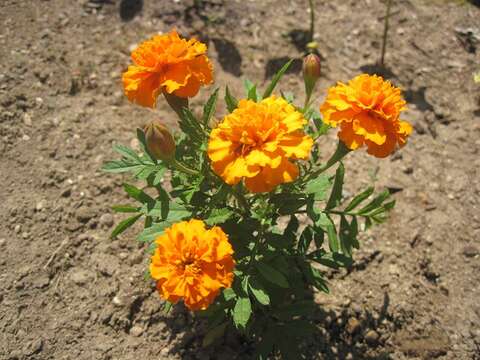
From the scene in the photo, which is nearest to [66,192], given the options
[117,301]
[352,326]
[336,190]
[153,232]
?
[117,301]

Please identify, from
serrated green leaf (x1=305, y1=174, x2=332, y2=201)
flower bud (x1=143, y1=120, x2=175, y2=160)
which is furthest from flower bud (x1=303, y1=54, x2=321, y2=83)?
flower bud (x1=143, y1=120, x2=175, y2=160)

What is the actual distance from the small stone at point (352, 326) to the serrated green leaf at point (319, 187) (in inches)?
38.5

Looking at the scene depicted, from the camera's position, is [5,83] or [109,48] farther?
[109,48]

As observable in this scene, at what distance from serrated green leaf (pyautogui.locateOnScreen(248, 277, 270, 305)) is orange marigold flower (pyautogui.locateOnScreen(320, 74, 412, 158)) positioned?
0.66 metres

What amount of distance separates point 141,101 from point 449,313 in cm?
197

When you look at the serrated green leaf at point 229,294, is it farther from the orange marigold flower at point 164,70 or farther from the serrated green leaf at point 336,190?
the orange marigold flower at point 164,70

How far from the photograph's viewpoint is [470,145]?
3.29 metres

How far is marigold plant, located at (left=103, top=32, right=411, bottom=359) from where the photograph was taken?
1677 mm

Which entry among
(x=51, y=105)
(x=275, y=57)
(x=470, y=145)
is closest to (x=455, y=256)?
(x=470, y=145)

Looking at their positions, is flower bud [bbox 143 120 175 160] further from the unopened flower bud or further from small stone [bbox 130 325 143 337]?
small stone [bbox 130 325 143 337]

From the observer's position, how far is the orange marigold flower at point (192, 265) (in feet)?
5.50

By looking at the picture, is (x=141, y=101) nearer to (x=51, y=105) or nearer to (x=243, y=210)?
(x=243, y=210)

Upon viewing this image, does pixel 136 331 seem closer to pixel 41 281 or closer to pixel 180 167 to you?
pixel 41 281

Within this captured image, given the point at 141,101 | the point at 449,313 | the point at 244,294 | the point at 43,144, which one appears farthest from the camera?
the point at 43,144
